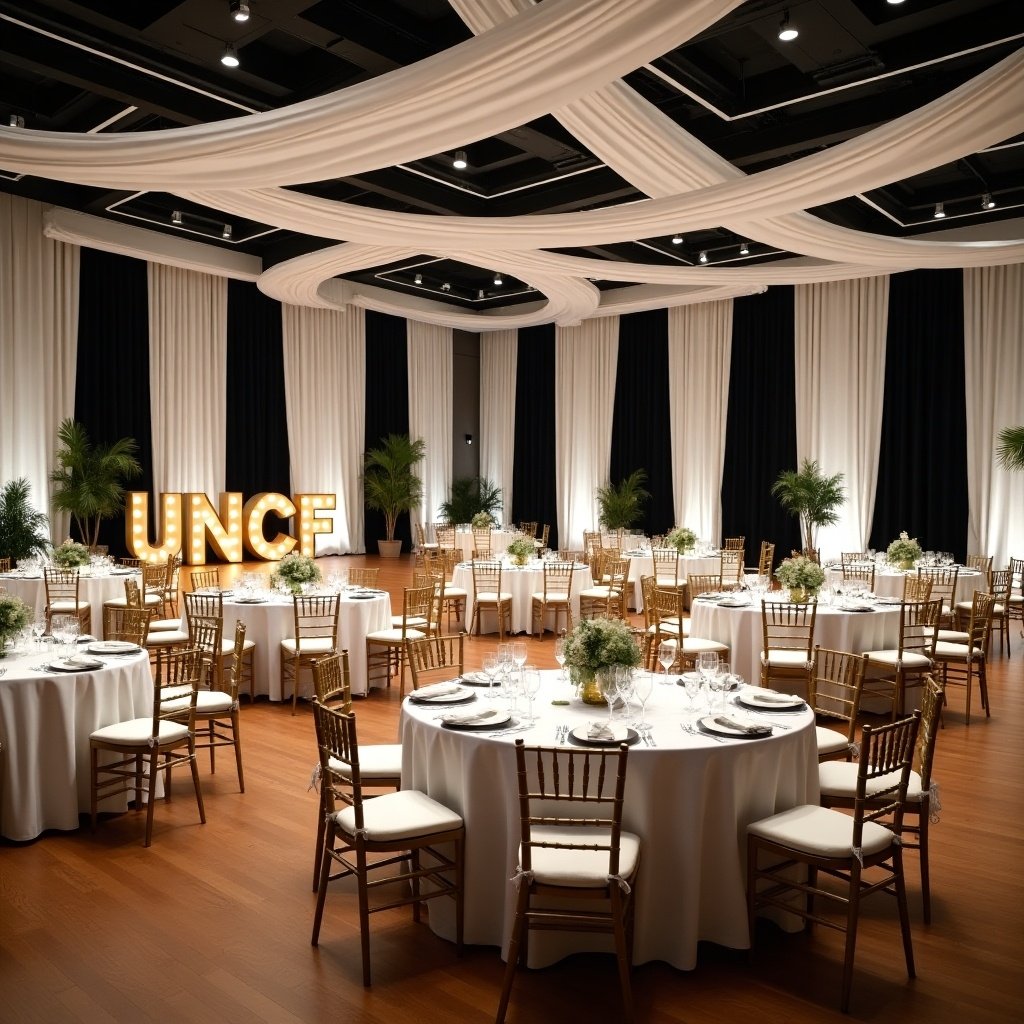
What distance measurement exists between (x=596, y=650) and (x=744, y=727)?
77 centimetres

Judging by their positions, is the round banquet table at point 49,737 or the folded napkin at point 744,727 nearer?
the folded napkin at point 744,727

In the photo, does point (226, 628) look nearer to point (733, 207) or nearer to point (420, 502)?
point (733, 207)

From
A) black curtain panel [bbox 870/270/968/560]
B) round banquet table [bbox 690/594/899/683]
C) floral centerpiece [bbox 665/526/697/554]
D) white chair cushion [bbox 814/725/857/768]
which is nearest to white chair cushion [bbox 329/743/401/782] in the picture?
white chair cushion [bbox 814/725/857/768]

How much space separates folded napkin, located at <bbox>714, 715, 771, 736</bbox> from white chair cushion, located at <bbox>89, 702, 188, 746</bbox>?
2909 mm

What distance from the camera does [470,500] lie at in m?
20.8

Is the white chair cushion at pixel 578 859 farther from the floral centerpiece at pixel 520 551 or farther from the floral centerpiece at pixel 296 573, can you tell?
the floral centerpiece at pixel 520 551

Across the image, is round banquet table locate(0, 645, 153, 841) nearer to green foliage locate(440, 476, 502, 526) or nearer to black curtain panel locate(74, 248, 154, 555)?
black curtain panel locate(74, 248, 154, 555)

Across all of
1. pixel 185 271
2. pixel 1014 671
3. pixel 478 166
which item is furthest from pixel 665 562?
pixel 185 271

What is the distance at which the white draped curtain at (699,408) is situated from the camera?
18.0 m

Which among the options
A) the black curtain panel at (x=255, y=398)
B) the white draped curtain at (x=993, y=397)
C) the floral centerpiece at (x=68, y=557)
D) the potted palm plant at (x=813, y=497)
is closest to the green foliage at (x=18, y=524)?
the floral centerpiece at (x=68, y=557)

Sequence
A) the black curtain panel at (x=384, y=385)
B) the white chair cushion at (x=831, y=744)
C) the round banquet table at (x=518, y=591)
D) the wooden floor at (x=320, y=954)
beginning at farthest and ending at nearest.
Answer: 1. the black curtain panel at (x=384, y=385)
2. the round banquet table at (x=518, y=591)
3. the white chair cushion at (x=831, y=744)
4. the wooden floor at (x=320, y=954)

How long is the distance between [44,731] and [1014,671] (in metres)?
8.69

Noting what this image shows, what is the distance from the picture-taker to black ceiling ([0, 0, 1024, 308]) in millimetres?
7840

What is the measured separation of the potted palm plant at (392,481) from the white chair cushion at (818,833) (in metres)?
16.2
